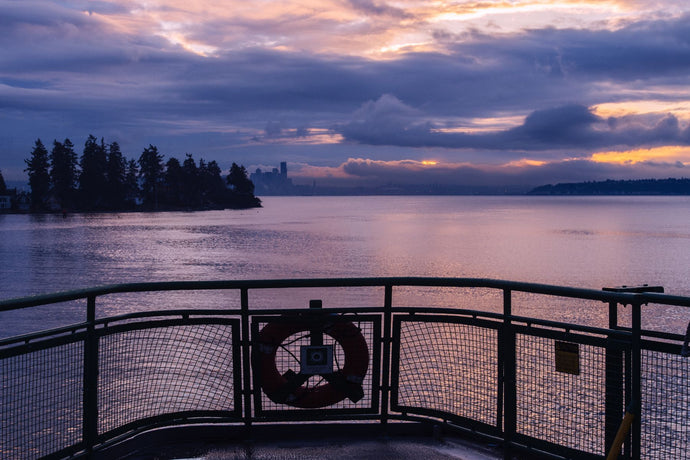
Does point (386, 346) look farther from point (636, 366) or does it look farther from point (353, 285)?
point (636, 366)

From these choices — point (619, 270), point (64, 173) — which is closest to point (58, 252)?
point (619, 270)

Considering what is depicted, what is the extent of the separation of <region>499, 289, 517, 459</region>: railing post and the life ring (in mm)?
1114

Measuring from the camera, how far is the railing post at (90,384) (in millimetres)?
4711

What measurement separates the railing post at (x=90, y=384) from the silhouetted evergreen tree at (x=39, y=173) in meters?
196

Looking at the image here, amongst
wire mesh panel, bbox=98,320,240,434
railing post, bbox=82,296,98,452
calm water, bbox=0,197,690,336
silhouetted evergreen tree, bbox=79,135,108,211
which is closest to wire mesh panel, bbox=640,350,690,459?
wire mesh panel, bbox=98,320,240,434

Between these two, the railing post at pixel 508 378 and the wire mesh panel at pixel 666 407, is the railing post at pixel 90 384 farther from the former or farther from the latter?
the wire mesh panel at pixel 666 407

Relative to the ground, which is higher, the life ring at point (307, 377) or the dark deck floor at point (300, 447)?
the life ring at point (307, 377)

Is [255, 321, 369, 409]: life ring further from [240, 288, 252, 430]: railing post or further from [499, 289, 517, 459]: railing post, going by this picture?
[499, 289, 517, 459]: railing post

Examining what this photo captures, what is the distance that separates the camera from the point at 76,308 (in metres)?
32.2

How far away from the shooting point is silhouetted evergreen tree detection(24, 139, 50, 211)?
598 feet

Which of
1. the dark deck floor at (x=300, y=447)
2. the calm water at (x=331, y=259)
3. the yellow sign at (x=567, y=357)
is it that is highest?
the yellow sign at (x=567, y=357)

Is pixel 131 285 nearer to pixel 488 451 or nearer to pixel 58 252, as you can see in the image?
pixel 488 451

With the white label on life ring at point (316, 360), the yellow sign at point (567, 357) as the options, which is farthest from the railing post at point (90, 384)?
the yellow sign at point (567, 357)

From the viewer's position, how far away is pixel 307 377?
17.5 ft
